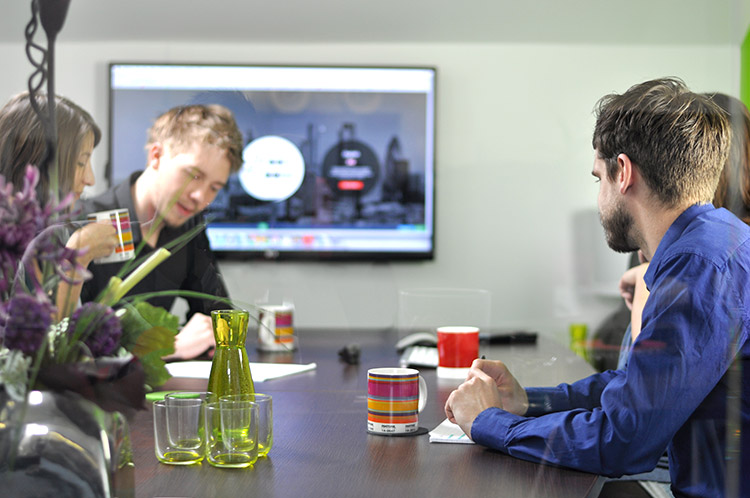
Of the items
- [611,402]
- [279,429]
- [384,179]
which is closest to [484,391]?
[611,402]

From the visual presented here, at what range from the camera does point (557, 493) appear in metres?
0.86

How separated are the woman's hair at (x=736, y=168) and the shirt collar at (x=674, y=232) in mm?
48

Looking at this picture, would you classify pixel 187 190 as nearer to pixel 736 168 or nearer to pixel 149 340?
pixel 149 340

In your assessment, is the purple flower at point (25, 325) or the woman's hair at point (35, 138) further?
the woman's hair at point (35, 138)

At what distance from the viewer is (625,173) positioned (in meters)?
1.14

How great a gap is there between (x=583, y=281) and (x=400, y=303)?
15.5 inches

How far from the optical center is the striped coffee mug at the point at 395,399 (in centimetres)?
110

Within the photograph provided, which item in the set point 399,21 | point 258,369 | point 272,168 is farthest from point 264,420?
point 399,21

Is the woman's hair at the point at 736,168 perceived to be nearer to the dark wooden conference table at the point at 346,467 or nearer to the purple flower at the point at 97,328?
the dark wooden conference table at the point at 346,467

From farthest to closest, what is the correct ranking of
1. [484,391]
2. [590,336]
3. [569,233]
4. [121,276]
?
[590,336]
[569,233]
[484,391]
[121,276]

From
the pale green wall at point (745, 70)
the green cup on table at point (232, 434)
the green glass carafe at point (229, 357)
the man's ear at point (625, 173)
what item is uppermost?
the pale green wall at point (745, 70)

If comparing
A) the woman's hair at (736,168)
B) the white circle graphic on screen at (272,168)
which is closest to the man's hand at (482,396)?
the woman's hair at (736,168)

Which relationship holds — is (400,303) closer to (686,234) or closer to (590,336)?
(590,336)

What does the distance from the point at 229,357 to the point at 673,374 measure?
56cm
